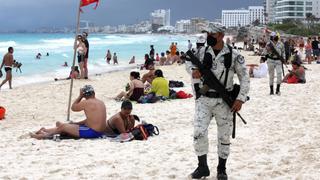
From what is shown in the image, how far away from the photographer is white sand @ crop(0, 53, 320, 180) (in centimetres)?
584

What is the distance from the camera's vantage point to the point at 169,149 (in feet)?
23.2

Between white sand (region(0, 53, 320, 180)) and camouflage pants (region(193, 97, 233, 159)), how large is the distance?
0.57 meters

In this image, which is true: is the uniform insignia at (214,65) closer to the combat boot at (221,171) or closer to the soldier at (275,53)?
the combat boot at (221,171)

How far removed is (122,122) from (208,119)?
9.97 feet

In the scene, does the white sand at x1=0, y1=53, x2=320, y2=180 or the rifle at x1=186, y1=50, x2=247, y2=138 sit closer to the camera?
the rifle at x1=186, y1=50, x2=247, y2=138

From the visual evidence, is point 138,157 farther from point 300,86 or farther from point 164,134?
point 300,86

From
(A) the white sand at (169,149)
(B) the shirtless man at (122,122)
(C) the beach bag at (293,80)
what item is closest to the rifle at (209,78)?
(A) the white sand at (169,149)

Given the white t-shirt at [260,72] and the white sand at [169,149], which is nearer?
the white sand at [169,149]

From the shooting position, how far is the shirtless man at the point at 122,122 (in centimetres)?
787

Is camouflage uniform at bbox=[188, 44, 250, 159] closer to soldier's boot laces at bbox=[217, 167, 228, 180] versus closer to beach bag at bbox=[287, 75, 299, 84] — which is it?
soldier's boot laces at bbox=[217, 167, 228, 180]

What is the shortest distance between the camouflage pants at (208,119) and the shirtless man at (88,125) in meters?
3.00

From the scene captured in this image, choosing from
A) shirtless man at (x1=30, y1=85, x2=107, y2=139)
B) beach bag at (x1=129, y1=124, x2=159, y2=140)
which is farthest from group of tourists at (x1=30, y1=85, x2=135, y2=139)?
Result: beach bag at (x1=129, y1=124, x2=159, y2=140)

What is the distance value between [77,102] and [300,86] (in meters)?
8.46

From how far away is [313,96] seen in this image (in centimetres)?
1238
